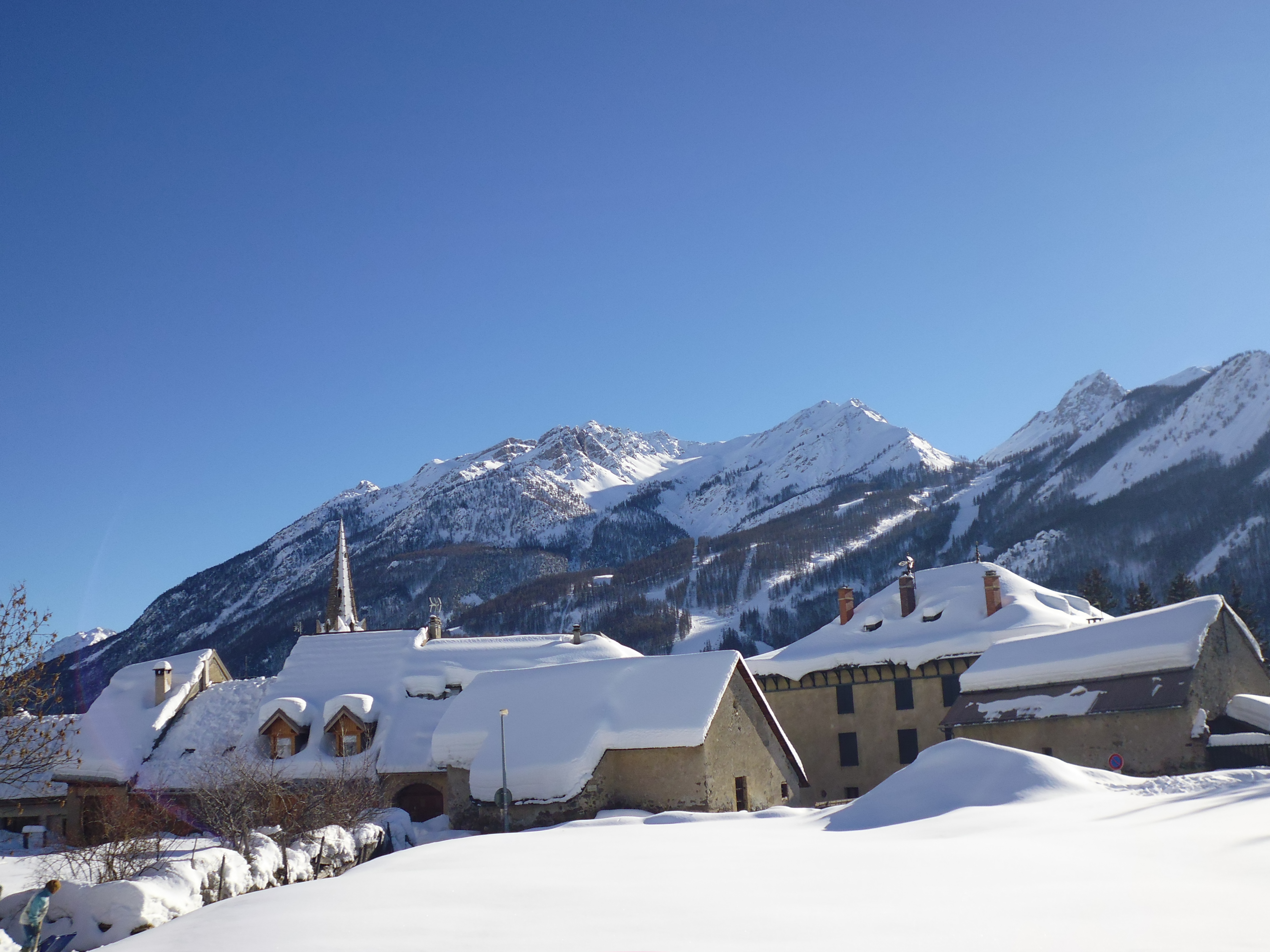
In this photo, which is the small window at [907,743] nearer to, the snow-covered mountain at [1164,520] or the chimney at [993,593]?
the chimney at [993,593]

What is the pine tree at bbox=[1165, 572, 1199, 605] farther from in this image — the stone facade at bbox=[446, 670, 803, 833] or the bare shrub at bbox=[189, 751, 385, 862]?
the bare shrub at bbox=[189, 751, 385, 862]

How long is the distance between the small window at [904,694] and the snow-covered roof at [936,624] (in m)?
0.74

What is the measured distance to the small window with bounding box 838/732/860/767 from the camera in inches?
1630

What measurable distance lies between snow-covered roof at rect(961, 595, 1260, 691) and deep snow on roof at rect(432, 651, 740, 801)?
920cm

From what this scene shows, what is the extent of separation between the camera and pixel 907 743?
40844 millimetres

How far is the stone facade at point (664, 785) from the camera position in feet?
90.2

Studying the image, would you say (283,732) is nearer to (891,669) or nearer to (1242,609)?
(891,669)

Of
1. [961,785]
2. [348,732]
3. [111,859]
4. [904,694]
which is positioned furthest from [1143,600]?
[111,859]

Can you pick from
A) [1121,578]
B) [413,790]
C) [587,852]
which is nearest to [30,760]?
[587,852]

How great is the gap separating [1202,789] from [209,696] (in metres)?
39.7

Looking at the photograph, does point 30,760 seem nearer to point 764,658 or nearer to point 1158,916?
point 1158,916

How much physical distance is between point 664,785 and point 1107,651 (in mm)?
14378

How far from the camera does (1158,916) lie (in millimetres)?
8680

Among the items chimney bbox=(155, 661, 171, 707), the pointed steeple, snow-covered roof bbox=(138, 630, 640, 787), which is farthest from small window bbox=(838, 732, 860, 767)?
the pointed steeple
